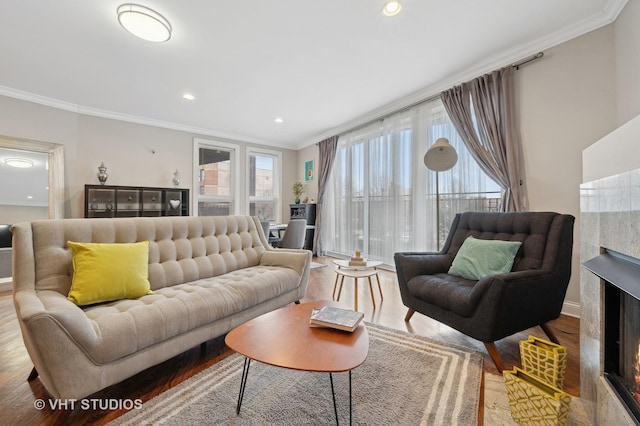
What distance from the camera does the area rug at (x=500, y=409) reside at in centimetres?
119

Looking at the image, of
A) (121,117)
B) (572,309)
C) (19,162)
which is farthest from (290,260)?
(19,162)

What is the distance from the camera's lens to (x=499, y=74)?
2672 millimetres

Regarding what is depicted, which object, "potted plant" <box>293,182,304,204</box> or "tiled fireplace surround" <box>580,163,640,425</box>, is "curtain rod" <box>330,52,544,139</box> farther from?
"tiled fireplace surround" <box>580,163,640,425</box>

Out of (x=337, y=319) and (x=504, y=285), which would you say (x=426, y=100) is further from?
(x=337, y=319)

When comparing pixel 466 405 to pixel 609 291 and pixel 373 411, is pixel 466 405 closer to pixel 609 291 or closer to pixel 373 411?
pixel 373 411

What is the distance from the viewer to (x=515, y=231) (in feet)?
6.67

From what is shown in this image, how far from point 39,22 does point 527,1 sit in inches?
156

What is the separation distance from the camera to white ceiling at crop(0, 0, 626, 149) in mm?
2051

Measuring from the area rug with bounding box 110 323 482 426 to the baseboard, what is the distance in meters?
1.33

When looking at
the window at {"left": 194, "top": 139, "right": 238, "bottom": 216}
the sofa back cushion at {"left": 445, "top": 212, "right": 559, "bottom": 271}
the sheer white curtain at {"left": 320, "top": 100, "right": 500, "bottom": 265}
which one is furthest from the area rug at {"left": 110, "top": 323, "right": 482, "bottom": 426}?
the window at {"left": 194, "top": 139, "right": 238, "bottom": 216}

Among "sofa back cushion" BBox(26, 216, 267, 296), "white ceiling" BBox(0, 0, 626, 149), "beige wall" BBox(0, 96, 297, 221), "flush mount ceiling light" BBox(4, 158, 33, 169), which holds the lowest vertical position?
"sofa back cushion" BBox(26, 216, 267, 296)

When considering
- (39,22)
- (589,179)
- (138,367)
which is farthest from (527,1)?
(39,22)

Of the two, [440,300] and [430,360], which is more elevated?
[440,300]

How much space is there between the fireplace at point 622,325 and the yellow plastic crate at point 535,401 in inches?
8.3
